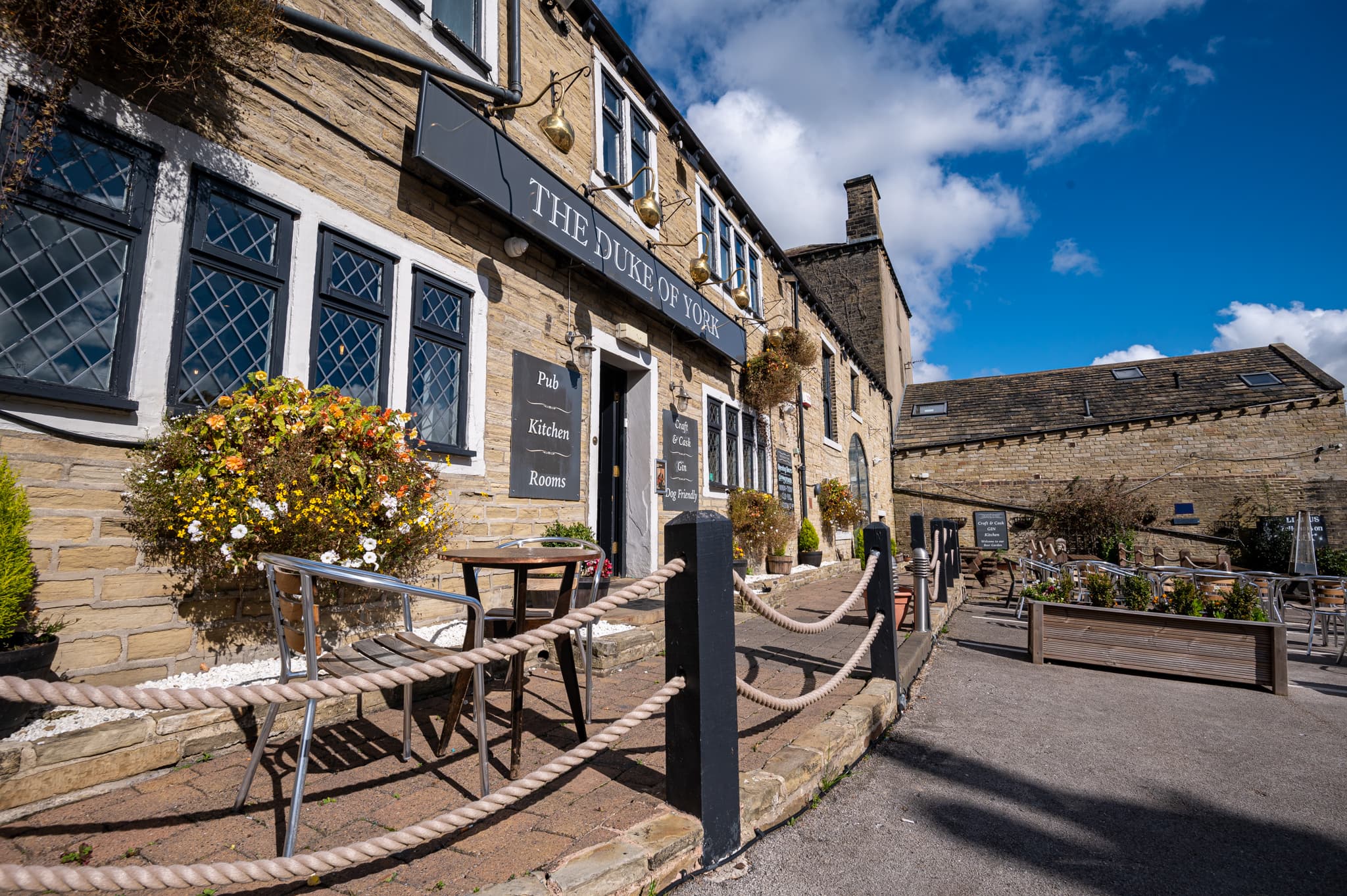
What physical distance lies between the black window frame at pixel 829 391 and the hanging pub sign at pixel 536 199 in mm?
6846

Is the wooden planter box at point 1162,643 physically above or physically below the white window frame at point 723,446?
below

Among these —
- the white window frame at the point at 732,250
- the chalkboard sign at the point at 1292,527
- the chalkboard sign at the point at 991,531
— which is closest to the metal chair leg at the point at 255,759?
the white window frame at the point at 732,250

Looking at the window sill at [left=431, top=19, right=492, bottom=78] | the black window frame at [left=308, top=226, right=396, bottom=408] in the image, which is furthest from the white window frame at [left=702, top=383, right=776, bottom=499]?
the black window frame at [left=308, top=226, right=396, bottom=408]

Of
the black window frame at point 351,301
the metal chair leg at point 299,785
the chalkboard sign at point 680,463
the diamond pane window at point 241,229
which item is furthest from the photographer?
the chalkboard sign at point 680,463

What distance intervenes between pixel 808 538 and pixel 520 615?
9.16 metres

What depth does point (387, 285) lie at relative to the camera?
437cm

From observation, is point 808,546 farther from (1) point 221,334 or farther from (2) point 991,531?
(1) point 221,334

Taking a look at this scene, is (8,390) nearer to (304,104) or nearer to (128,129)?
(128,129)

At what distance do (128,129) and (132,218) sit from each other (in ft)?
1.40

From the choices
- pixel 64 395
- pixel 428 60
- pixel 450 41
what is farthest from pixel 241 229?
pixel 450 41

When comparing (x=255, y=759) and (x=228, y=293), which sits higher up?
(x=228, y=293)

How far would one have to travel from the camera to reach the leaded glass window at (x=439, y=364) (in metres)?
4.51

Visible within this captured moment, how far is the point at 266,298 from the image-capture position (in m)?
3.64

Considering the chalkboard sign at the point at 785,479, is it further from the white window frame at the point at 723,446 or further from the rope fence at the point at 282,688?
the rope fence at the point at 282,688
